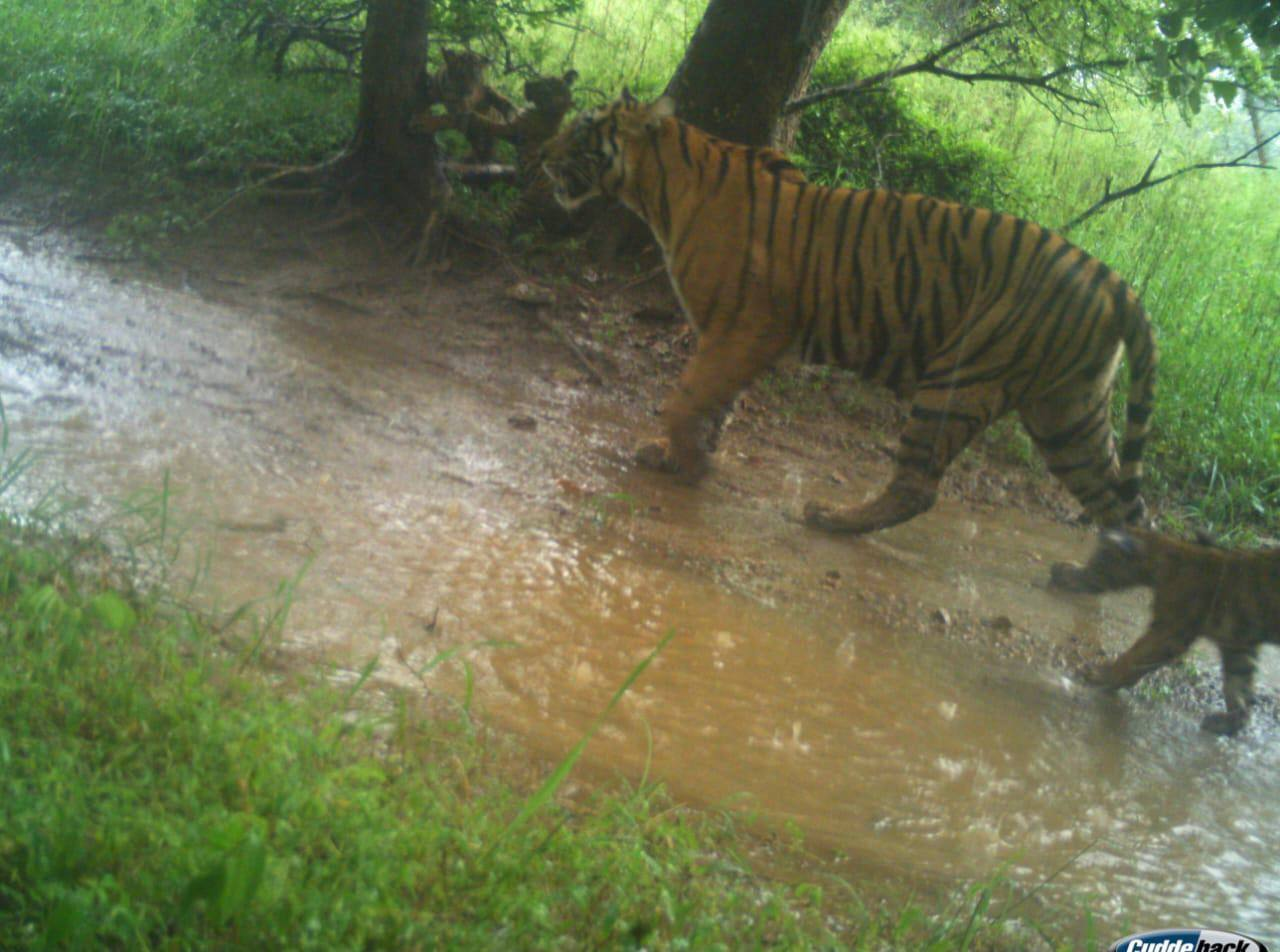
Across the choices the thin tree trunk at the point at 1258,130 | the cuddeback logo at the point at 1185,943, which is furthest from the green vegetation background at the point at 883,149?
the cuddeback logo at the point at 1185,943

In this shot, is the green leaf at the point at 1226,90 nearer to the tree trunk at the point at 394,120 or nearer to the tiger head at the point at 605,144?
the tiger head at the point at 605,144

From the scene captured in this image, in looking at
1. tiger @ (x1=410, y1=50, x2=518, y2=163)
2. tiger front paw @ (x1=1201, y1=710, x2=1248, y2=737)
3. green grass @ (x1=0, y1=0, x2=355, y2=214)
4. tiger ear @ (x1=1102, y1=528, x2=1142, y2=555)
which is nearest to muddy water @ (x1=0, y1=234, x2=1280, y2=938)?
tiger front paw @ (x1=1201, y1=710, x2=1248, y2=737)

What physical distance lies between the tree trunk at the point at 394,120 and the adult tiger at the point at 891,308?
2003 mm

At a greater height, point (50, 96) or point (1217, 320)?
point (1217, 320)

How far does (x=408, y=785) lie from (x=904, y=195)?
3.76 metres

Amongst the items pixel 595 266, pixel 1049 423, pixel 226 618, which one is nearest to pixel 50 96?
pixel 595 266

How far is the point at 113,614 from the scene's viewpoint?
107 inches

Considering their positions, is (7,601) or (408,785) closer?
(408,785)

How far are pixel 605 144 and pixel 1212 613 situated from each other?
3.30 metres

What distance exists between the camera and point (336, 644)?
3176mm

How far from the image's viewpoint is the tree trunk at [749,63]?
681cm

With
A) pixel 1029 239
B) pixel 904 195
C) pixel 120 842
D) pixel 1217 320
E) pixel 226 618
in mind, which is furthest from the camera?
pixel 1217 320

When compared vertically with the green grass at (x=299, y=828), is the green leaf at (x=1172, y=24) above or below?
above

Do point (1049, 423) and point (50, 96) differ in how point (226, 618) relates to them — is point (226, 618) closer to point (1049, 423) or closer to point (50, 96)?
point (1049, 423)
